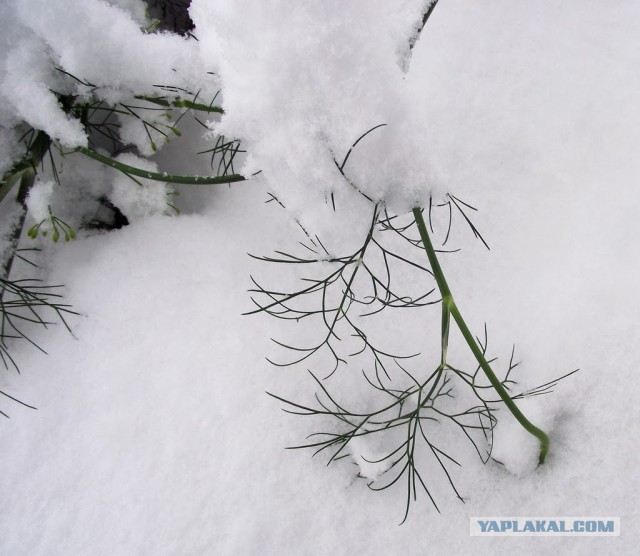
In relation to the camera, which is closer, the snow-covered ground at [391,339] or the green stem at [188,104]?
the green stem at [188,104]

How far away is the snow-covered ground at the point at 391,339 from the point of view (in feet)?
3.82

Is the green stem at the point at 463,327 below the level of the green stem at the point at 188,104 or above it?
below

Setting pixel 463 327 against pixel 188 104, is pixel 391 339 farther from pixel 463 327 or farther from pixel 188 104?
pixel 188 104

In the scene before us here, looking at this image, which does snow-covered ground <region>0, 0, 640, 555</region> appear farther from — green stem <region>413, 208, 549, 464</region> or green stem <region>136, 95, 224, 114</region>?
green stem <region>136, 95, 224, 114</region>

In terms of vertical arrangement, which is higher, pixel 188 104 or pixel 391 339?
pixel 188 104

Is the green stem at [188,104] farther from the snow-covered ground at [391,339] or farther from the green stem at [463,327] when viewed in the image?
the green stem at [463,327]

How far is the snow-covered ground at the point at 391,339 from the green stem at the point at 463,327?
0.07 meters

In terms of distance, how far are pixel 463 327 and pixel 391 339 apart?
0.32m

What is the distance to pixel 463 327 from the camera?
940 mm

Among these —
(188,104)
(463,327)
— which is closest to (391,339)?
(463,327)

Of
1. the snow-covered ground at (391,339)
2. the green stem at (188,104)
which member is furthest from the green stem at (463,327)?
the green stem at (188,104)

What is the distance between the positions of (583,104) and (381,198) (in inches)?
30.3

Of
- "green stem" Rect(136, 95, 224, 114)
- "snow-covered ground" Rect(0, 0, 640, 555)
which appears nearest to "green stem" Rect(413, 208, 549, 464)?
"snow-covered ground" Rect(0, 0, 640, 555)

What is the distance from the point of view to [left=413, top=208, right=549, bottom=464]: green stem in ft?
2.90
